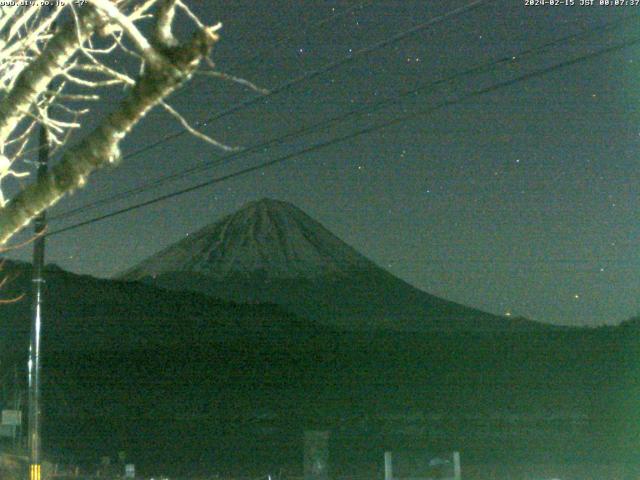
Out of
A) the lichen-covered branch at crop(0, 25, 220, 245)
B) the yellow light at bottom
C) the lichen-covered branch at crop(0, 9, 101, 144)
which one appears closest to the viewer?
the lichen-covered branch at crop(0, 25, 220, 245)

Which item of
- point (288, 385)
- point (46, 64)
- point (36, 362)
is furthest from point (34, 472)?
point (288, 385)

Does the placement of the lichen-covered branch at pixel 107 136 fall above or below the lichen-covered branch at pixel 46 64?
below

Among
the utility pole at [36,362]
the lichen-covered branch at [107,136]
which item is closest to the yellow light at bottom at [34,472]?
the utility pole at [36,362]

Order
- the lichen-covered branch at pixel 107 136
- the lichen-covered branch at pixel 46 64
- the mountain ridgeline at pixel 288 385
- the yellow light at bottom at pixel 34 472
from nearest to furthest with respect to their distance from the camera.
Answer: the lichen-covered branch at pixel 107 136 → the lichen-covered branch at pixel 46 64 → the yellow light at bottom at pixel 34 472 → the mountain ridgeline at pixel 288 385

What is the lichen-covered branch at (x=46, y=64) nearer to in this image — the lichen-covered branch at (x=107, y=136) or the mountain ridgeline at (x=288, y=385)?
the lichen-covered branch at (x=107, y=136)

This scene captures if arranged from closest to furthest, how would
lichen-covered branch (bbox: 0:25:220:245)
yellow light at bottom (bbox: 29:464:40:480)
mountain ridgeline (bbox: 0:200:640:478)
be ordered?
lichen-covered branch (bbox: 0:25:220:245)
yellow light at bottom (bbox: 29:464:40:480)
mountain ridgeline (bbox: 0:200:640:478)

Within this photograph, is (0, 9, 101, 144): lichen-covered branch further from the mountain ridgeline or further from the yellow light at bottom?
the mountain ridgeline

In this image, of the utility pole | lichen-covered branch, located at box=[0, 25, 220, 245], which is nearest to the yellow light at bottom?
the utility pole

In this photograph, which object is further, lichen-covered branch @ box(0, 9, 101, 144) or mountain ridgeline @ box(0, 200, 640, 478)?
mountain ridgeline @ box(0, 200, 640, 478)

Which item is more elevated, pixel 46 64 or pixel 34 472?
pixel 46 64

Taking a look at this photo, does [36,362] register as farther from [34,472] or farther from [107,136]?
[107,136]

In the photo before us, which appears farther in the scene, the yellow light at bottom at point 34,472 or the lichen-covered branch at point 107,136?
the yellow light at bottom at point 34,472

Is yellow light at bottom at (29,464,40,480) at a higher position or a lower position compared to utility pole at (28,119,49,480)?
lower
